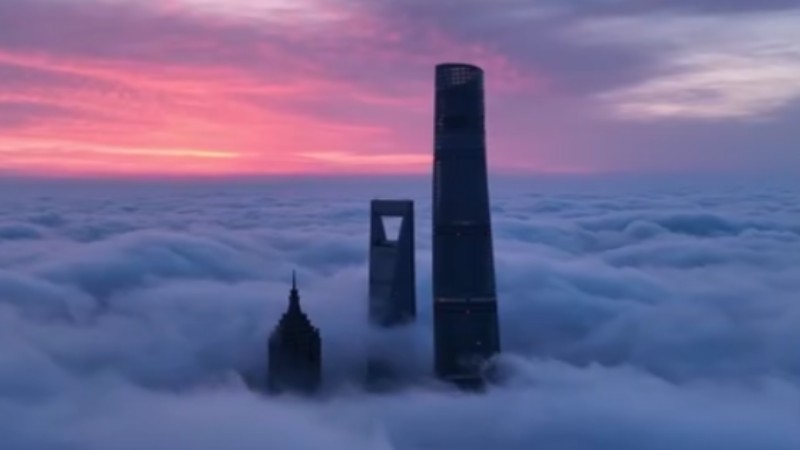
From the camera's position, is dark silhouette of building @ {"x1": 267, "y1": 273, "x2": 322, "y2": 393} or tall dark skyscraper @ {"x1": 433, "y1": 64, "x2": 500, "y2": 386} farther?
tall dark skyscraper @ {"x1": 433, "y1": 64, "x2": 500, "y2": 386}

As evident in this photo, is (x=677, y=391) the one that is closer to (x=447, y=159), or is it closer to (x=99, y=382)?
(x=447, y=159)

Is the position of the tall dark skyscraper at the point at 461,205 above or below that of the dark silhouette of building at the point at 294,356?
above

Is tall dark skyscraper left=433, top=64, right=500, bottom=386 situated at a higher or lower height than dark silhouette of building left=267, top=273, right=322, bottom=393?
higher

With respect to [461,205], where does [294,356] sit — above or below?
below

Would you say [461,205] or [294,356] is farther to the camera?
[461,205]

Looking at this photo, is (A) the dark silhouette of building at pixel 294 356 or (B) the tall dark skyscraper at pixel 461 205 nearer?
(A) the dark silhouette of building at pixel 294 356
